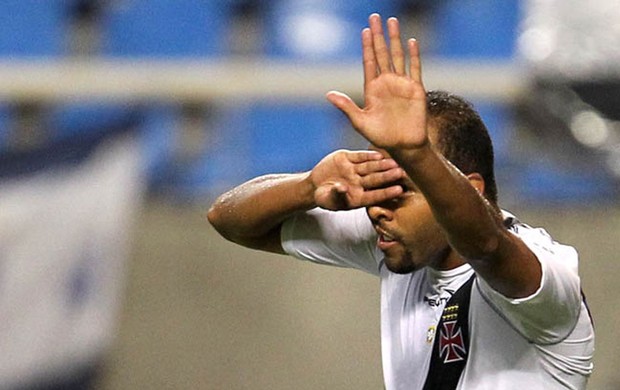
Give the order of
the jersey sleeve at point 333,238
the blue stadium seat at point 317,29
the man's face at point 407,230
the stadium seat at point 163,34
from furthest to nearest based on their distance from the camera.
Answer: the blue stadium seat at point 317,29 < the stadium seat at point 163,34 < the jersey sleeve at point 333,238 < the man's face at point 407,230

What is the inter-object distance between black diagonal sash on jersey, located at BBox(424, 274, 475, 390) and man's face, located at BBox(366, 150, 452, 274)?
0.36 feet

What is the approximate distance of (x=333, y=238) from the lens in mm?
2668

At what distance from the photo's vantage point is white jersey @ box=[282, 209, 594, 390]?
6.84 feet

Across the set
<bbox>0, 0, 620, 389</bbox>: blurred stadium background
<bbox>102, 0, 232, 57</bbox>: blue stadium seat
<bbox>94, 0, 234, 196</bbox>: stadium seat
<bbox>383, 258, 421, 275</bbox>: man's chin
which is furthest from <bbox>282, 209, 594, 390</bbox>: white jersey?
<bbox>102, 0, 232, 57</bbox>: blue stadium seat

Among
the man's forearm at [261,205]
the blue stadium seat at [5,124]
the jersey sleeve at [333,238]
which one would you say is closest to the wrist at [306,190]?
the man's forearm at [261,205]

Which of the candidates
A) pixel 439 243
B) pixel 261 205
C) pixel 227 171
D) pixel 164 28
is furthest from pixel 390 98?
pixel 164 28

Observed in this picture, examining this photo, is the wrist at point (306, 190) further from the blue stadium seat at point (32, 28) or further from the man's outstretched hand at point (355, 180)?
the blue stadium seat at point (32, 28)

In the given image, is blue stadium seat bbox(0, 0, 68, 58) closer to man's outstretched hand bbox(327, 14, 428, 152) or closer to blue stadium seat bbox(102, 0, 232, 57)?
blue stadium seat bbox(102, 0, 232, 57)

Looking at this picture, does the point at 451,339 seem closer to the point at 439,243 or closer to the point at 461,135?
the point at 439,243

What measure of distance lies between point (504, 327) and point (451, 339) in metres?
0.11

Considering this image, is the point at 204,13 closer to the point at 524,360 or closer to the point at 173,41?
the point at 173,41

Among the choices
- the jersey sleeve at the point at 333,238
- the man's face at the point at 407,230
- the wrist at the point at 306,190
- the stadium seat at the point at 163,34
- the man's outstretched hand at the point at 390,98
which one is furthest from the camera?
the stadium seat at the point at 163,34

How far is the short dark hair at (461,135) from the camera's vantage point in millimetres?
2180

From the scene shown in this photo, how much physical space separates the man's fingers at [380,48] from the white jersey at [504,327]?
0.37 metres
